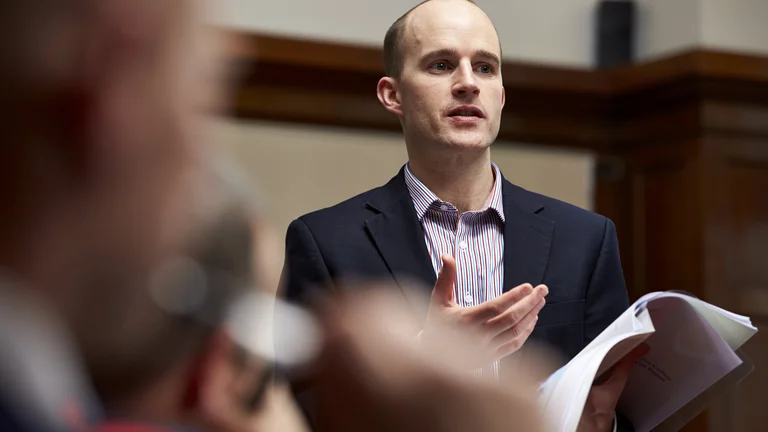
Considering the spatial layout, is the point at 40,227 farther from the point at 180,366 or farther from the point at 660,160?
the point at 660,160

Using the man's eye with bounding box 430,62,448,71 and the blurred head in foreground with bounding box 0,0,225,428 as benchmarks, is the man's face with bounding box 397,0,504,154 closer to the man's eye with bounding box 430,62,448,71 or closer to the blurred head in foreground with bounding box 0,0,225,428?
the man's eye with bounding box 430,62,448,71

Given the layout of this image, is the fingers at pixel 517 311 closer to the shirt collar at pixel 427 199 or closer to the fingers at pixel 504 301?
the fingers at pixel 504 301

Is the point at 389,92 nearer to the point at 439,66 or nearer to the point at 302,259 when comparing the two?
the point at 439,66

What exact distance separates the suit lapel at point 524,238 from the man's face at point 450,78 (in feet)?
0.60

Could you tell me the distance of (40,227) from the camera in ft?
1.14

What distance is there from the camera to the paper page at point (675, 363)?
177 cm

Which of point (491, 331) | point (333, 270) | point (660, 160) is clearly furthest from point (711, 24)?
point (491, 331)

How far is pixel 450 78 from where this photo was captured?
92.5 inches

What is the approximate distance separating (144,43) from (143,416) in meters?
0.13

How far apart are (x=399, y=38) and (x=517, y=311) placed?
1.05 m

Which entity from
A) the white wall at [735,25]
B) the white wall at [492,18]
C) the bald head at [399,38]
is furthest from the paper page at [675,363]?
the white wall at [735,25]

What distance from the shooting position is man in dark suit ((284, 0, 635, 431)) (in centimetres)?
222

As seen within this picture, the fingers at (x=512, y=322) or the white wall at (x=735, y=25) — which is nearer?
the fingers at (x=512, y=322)

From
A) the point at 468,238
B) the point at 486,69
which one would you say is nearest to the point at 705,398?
the point at 468,238
